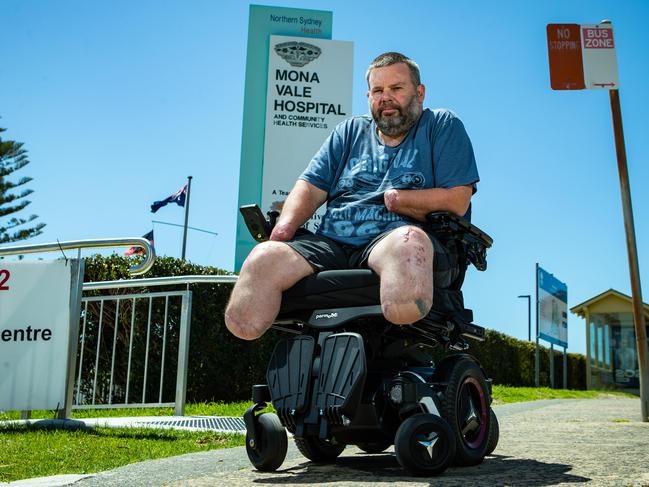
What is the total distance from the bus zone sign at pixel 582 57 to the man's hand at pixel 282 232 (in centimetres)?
463

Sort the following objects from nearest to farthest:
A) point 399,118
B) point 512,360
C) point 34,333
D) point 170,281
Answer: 1. point 399,118
2. point 34,333
3. point 170,281
4. point 512,360

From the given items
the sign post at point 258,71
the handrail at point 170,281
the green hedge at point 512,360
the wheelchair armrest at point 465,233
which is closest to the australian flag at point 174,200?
the green hedge at point 512,360

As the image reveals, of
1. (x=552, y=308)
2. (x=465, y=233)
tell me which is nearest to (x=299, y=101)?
(x=465, y=233)

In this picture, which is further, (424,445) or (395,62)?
(395,62)

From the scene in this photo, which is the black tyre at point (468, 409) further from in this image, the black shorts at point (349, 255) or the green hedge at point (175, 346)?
the green hedge at point (175, 346)

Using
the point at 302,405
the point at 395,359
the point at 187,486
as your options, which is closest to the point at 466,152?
the point at 395,359

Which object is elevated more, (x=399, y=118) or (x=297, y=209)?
(x=399, y=118)

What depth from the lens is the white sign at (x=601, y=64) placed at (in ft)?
21.7

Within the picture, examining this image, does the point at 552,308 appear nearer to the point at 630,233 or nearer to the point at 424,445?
the point at 630,233

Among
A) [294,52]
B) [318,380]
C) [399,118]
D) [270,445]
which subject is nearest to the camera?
[318,380]

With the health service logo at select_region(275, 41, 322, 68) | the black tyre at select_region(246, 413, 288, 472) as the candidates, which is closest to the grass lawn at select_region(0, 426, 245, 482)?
the black tyre at select_region(246, 413, 288, 472)

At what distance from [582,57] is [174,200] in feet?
76.0

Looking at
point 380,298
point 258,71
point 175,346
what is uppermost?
point 258,71

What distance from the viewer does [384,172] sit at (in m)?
2.80
